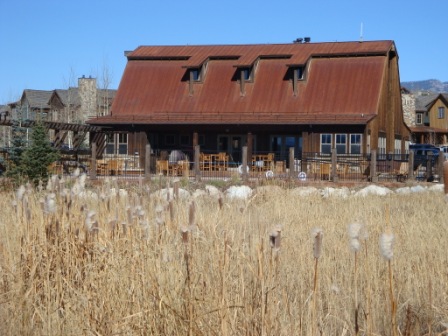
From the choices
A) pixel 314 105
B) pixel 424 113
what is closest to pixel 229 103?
pixel 314 105

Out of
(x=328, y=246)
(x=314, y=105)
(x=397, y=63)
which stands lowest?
(x=328, y=246)

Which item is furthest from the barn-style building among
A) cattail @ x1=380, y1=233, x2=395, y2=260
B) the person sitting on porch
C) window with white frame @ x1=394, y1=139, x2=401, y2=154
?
cattail @ x1=380, y1=233, x2=395, y2=260

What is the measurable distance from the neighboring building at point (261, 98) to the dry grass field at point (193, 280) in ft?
81.3

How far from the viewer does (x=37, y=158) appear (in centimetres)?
1881

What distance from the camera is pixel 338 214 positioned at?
39.1 ft

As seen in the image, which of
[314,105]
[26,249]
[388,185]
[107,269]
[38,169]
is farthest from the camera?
[314,105]

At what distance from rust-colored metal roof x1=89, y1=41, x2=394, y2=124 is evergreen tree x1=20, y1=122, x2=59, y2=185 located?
603 inches

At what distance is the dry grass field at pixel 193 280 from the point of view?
459 cm

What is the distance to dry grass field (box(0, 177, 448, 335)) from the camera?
181 inches

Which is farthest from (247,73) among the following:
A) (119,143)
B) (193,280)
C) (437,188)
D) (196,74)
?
(193,280)

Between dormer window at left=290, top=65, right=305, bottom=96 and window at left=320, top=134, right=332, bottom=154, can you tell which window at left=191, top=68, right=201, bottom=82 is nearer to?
dormer window at left=290, top=65, right=305, bottom=96

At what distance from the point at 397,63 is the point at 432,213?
94.3 ft

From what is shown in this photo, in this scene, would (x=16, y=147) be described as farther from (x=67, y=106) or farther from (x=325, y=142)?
(x=67, y=106)

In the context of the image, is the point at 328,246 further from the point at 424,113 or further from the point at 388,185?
the point at 424,113
